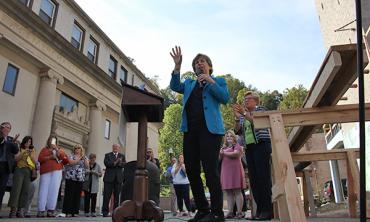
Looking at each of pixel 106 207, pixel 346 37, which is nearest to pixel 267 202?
pixel 106 207

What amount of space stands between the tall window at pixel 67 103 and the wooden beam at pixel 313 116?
51.3 feet

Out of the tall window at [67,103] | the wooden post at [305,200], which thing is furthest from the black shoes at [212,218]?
the tall window at [67,103]

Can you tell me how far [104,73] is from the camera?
20.1 m

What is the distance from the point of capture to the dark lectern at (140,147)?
357cm

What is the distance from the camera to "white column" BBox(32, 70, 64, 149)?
14.3 meters

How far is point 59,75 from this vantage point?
16062mm

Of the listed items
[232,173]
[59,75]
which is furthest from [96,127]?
[232,173]

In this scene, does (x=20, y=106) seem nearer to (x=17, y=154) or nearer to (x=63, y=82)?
(x=63, y=82)

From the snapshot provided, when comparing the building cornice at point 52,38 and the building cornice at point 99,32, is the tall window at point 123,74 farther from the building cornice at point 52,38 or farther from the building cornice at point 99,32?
the building cornice at point 52,38

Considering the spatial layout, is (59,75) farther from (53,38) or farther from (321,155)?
(321,155)

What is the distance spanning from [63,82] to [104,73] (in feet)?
12.7

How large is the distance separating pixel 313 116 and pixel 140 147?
1935mm

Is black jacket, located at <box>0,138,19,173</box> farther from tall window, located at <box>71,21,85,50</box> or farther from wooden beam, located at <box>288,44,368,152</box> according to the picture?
tall window, located at <box>71,21,85,50</box>

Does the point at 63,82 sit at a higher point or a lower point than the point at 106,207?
higher
